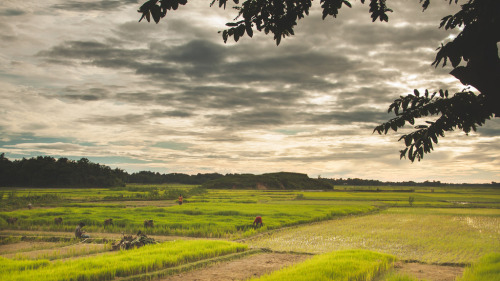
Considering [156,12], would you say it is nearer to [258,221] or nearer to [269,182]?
[258,221]

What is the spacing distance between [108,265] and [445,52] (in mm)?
8885

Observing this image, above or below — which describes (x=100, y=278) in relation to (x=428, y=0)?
below

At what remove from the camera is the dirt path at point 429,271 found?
9297 mm

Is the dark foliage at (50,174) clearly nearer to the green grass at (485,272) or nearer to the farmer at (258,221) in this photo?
the farmer at (258,221)

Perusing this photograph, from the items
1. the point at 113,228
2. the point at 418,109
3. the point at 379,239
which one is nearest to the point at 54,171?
the point at 113,228

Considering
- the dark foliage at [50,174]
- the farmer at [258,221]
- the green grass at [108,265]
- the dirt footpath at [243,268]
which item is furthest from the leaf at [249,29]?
the dark foliage at [50,174]

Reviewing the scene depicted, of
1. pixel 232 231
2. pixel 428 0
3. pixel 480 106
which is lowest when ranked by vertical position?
pixel 232 231

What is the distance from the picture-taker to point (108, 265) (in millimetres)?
9195

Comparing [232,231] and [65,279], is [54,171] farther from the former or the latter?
[65,279]

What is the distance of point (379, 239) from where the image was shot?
1584cm

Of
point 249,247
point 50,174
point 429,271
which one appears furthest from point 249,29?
point 50,174

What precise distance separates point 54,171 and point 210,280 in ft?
281

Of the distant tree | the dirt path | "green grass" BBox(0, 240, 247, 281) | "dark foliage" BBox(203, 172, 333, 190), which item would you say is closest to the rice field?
"green grass" BBox(0, 240, 247, 281)

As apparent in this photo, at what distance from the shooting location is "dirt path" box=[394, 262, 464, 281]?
930 cm
